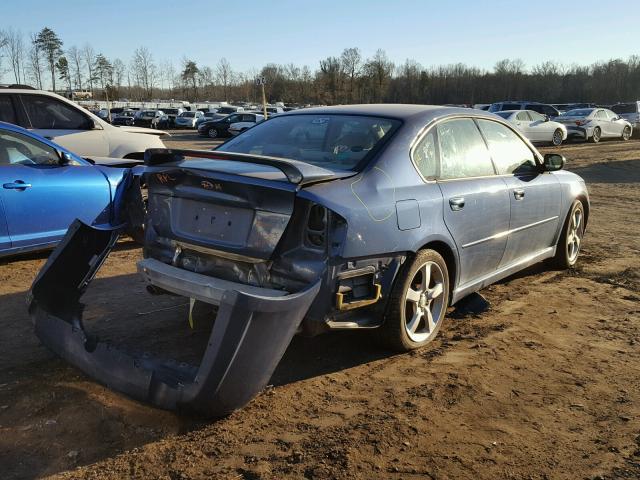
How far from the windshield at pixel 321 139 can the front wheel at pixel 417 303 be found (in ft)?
2.59

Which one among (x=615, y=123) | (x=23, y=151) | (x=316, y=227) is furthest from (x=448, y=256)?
(x=615, y=123)

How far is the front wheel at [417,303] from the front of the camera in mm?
3732

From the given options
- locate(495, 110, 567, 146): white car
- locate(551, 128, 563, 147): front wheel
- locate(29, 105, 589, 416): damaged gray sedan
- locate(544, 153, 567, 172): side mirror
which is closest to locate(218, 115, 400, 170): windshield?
locate(29, 105, 589, 416): damaged gray sedan

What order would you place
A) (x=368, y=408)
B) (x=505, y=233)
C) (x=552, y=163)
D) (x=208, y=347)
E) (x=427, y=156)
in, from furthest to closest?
1. (x=552, y=163)
2. (x=505, y=233)
3. (x=427, y=156)
4. (x=368, y=408)
5. (x=208, y=347)

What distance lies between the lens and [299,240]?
3.31 metres

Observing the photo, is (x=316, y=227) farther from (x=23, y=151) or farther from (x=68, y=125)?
(x=68, y=125)

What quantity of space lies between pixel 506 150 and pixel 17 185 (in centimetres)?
463

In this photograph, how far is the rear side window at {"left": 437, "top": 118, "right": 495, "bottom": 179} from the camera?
4344 mm

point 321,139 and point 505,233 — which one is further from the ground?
point 321,139

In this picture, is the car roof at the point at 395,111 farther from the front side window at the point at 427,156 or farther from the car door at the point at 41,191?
the car door at the point at 41,191

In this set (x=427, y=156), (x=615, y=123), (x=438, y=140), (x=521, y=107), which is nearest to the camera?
(x=427, y=156)

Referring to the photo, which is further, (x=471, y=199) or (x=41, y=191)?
(x=41, y=191)

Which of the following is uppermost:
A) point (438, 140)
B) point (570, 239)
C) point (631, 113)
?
point (438, 140)

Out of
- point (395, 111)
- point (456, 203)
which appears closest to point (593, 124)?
point (395, 111)
